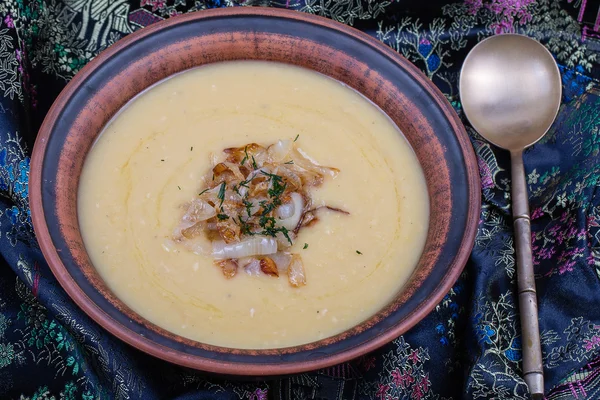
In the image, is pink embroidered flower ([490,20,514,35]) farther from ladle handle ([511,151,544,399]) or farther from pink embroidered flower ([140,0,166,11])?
pink embroidered flower ([140,0,166,11])

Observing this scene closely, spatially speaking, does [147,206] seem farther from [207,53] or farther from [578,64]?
[578,64]

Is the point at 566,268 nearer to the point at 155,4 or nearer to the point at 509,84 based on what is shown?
the point at 509,84

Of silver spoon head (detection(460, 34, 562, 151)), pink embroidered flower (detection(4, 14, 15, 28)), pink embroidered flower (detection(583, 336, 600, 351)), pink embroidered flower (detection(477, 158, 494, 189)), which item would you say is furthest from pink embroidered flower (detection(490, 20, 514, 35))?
pink embroidered flower (detection(4, 14, 15, 28))

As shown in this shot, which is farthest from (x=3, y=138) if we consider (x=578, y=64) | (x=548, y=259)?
(x=578, y=64)

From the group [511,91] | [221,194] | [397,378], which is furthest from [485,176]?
[221,194]

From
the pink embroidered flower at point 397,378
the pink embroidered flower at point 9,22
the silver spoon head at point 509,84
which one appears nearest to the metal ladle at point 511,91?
the silver spoon head at point 509,84
